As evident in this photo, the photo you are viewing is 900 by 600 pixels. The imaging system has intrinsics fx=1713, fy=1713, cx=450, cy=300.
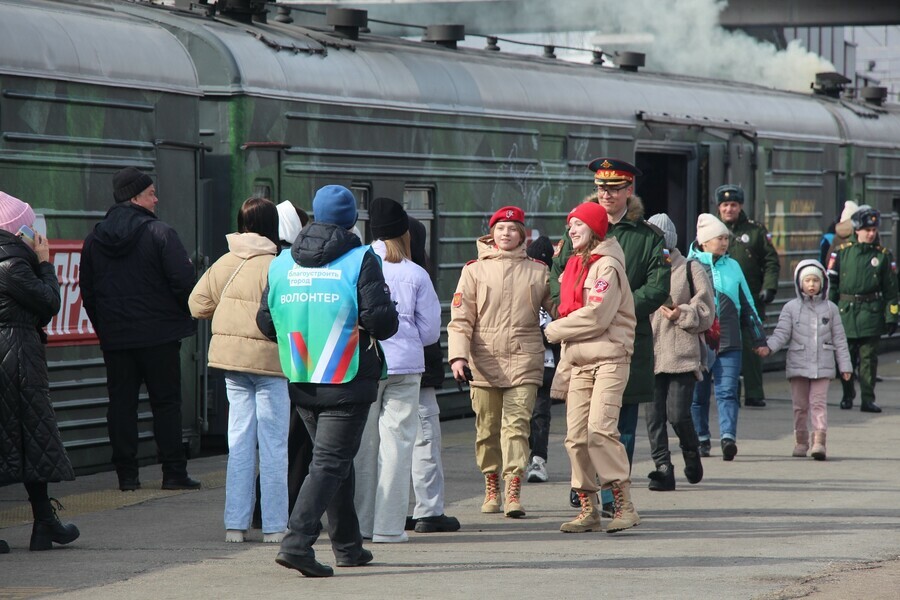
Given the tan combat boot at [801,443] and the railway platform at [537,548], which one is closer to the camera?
the railway platform at [537,548]

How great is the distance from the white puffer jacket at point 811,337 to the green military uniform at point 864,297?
305cm

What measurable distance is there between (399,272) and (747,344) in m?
6.51

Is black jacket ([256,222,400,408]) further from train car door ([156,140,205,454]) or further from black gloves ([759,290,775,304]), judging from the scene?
black gloves ([759,290,775,304])

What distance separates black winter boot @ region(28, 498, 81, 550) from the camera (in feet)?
26.6

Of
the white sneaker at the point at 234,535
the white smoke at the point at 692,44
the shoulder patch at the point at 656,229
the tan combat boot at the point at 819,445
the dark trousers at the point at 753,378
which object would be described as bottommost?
the white sneaker at the point at 234,535

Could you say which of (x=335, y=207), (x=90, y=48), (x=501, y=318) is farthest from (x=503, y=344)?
(x=90, y=48)

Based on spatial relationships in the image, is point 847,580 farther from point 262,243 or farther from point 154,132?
point 154,132

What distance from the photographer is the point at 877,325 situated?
50.1 feet

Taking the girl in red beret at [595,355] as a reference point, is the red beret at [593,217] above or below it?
above

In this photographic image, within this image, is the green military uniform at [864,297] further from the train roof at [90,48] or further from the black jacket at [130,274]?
the black jacket at [130,274]

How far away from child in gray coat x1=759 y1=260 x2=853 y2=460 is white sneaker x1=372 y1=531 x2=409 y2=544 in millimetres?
4217

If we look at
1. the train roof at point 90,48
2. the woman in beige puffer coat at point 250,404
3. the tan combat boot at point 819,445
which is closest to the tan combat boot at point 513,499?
the woman in beige puffer coat at point 250,404

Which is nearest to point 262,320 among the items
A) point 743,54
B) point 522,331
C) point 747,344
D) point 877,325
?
point 522,331

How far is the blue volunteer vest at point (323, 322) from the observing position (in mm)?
7395
